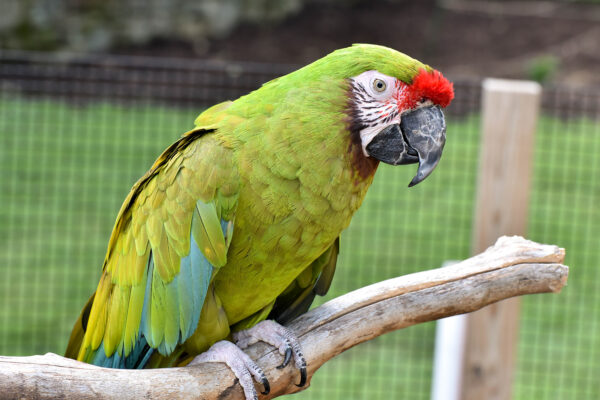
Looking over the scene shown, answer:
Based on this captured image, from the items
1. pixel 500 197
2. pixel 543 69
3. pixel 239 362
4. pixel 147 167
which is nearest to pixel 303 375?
pixel 239 362

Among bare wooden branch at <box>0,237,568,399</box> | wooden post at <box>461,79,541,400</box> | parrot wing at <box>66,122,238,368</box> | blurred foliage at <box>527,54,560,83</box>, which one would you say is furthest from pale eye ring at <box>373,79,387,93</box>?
blurred foliage at <box>527,54,560,83</box>

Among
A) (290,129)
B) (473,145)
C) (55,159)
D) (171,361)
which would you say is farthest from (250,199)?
(473,145)

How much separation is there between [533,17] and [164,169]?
10.1 meters

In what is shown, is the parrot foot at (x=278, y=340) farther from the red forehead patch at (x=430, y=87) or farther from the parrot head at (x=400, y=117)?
the red forehead patch at (x=430, y=87)

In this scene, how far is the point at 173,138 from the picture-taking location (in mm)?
6215

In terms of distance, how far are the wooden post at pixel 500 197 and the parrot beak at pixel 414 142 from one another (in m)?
1.24

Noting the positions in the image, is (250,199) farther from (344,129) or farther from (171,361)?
(171,361)

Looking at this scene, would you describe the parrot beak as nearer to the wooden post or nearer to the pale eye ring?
the pale eye ring

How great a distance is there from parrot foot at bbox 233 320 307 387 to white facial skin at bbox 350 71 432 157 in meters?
0.68

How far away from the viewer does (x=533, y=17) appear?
1097 centimetres

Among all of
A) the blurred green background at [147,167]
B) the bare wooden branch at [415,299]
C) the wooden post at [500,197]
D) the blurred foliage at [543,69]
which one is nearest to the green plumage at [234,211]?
the bare wooden branch at [415,299]

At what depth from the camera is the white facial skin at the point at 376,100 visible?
1.93 meters

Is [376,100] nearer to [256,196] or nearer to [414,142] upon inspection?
[414,142]

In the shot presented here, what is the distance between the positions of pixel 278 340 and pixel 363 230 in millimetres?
3624
